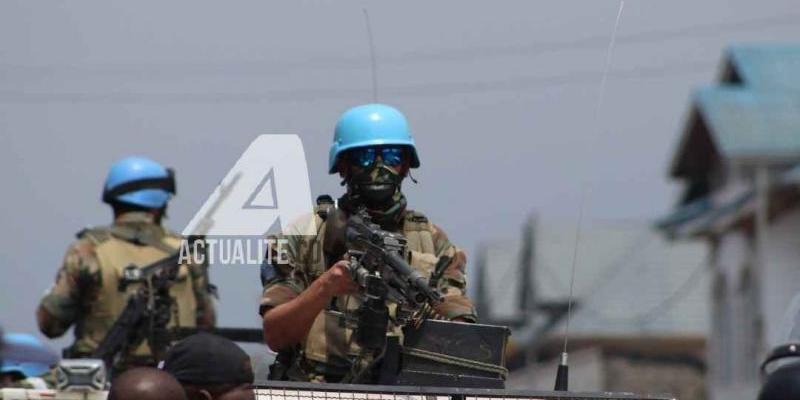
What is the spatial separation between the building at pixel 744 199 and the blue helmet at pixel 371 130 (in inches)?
1421

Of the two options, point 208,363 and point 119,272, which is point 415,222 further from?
point 119,272

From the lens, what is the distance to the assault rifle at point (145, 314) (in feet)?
34.1

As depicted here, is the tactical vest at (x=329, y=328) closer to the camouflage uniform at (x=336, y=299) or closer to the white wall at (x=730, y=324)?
the camouflage uniform at (x=336, y=299)

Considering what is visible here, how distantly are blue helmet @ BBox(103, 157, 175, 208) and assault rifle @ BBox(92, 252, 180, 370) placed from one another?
40 centimetres

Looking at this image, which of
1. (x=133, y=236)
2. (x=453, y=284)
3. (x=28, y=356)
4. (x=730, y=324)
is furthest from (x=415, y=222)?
(x=730, y=324)

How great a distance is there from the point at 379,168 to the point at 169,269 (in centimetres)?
364

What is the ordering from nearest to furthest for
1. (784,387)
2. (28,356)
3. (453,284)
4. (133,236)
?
(784,387)
(453,284)
(133,236)
(28,356)

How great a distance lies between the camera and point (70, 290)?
1049cm

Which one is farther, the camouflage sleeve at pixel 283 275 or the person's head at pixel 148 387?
the camouflage sleeve at pixel 283 275

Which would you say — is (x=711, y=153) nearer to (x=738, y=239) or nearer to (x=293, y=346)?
(x=738, y=239)

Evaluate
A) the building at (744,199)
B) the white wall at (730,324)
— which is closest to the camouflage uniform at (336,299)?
the building at (744,199)

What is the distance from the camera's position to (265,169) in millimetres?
8031

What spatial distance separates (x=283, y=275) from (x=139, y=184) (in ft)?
12.6

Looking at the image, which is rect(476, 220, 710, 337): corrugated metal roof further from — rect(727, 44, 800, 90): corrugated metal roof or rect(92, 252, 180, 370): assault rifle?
rect(92, 252, 180, 370): assault rifle
